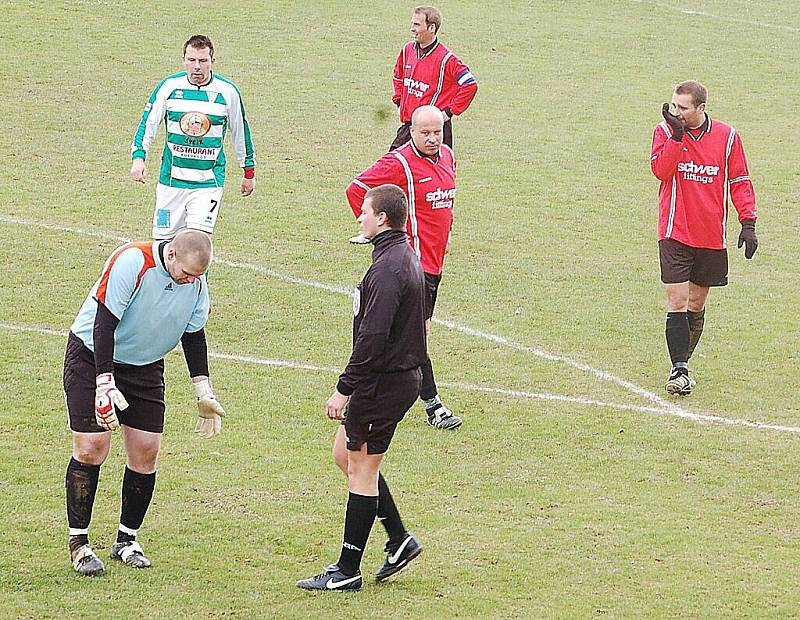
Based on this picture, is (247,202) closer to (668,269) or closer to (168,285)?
(668,269)

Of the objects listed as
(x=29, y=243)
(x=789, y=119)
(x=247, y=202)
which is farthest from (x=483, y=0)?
(x=29, y=243)

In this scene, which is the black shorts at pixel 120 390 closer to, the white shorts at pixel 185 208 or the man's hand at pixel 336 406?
the man's hand at pixel 336 406

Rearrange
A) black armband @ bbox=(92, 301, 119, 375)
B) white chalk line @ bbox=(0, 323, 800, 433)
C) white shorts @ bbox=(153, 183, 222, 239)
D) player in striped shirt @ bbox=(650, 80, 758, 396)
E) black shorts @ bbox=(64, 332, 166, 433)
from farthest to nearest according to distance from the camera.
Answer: white shorts @ bbox=(153, 183, 222, 239), player in striped shirt @ bbox=(650, 80, 758, 396), white chalk line @ bbox=(0, 323, 800, 433), black shorts @ bbox=(64, 332, 166, 433), black armband @ bbox=(92, 301, 119, 375)

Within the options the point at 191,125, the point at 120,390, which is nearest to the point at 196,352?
the point at 120,390

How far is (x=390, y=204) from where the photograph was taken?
6.61 metres

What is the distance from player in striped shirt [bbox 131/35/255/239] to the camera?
11.0 meters

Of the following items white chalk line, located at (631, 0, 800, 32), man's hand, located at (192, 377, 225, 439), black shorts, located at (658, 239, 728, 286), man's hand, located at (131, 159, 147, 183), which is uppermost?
white chalk line, located at (631, 0, 800, 32)

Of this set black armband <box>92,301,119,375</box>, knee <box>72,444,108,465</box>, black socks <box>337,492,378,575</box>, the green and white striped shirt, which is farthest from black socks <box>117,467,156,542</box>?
the green and white striped shirt

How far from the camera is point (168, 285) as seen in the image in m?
6.62

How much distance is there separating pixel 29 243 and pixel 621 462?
23.6 feet

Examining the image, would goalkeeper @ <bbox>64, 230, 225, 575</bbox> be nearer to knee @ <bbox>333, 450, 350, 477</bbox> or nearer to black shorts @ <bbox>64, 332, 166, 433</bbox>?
black shorts @ <bbox>64, 332, 166, 433</bbox>

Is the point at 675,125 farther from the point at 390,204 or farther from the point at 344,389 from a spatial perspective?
the point at 344,389

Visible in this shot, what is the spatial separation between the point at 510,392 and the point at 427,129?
2450mm

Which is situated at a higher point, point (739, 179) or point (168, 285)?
point (739, 179)
